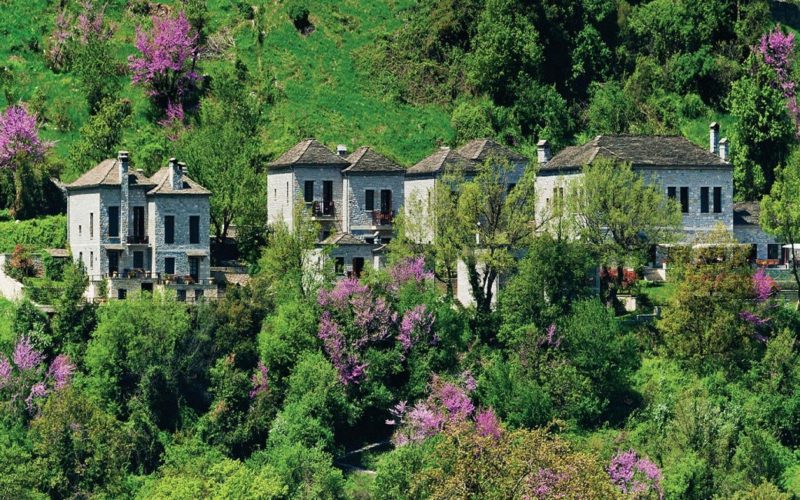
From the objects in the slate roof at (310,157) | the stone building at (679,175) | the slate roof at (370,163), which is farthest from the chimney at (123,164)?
the stone building at (679,175)

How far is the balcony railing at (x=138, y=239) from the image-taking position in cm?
9944

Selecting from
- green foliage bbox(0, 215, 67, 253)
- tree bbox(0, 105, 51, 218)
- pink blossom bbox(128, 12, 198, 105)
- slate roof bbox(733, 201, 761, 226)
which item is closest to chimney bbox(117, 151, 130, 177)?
green foliage bbox(0, 215, 67, 253)

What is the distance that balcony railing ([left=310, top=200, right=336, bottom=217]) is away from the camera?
105875 millimetres

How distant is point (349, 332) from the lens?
305ft

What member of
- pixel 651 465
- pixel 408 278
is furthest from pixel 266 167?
pixel 651 465

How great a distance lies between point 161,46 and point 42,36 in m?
9.91

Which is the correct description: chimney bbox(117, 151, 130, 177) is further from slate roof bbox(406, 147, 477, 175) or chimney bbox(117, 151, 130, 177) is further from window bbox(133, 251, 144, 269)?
slate roof bbox(406, 147, 477, 175)

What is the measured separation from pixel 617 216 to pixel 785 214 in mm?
8013

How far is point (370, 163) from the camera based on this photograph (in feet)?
350

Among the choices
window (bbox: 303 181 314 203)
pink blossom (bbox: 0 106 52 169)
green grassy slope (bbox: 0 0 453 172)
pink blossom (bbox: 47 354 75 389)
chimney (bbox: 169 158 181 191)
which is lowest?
pink blossom (bbox: 47 354 75 389)

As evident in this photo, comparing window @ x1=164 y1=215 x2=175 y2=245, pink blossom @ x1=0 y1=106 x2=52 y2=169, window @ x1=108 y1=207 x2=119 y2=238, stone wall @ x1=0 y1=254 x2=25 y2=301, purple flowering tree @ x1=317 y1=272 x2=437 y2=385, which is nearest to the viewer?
purple flowering tree @ x1=317 y1=272 x2=437 y2=385

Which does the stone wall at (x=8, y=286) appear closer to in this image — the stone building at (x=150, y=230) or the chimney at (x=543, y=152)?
the stone building at (x=150, y=230)

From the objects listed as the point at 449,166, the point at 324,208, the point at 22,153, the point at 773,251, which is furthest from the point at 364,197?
the point at 773,251

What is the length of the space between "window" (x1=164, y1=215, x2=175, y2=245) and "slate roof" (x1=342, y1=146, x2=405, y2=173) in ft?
35.5
